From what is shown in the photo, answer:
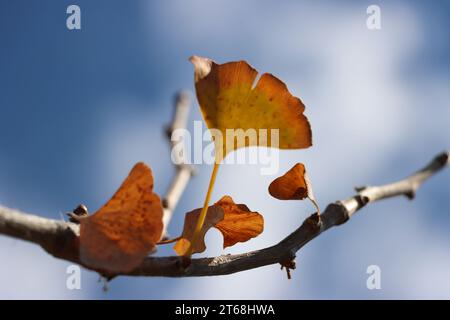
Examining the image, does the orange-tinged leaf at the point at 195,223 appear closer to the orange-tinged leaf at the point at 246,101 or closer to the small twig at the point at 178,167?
the orange-tinged leaf at the point at 246,101

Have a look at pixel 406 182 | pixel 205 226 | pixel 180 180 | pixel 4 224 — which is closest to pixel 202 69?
pixel 205 226

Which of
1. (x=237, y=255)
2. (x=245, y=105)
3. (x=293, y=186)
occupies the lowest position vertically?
(x=237, y=255)

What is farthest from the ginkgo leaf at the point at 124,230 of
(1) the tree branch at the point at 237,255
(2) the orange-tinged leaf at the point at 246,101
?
(2) the orange-tinged leaf at the point at 246,101

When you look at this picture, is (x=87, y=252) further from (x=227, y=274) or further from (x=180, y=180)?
(x=180, y=180)

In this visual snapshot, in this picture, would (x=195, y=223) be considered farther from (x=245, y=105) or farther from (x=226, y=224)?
(x=245, y=105)

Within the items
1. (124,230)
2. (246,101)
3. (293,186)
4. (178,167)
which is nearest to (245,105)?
(246,101)

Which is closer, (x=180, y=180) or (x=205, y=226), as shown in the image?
(x=205, y=226)
